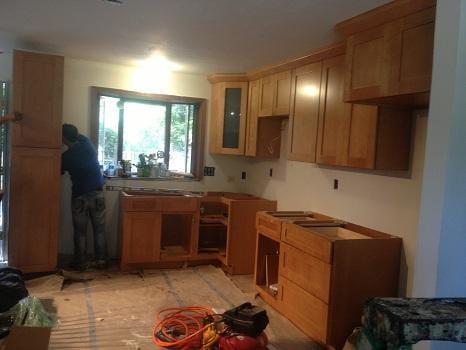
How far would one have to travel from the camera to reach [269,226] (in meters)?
3.62

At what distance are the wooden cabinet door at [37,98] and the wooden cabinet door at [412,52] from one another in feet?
10.1

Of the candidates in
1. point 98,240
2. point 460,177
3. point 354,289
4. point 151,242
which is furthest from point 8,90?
point 460,177

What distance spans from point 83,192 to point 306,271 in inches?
102

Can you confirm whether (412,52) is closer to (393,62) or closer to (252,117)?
(393,62)

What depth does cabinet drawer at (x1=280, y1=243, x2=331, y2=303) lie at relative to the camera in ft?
9.09

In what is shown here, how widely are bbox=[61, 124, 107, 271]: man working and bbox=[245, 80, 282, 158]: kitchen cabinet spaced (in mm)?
1785

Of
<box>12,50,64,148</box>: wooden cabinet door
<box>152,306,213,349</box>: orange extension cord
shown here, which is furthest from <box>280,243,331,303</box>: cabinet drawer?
<box>12,50,64,148</box>: wooden cabinet door

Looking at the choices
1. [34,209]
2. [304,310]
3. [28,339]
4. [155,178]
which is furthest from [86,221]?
[304,310]

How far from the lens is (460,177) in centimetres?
174

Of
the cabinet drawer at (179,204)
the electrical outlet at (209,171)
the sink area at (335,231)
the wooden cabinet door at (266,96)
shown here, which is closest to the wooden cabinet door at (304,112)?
the wooden cabinet door at (266,96)

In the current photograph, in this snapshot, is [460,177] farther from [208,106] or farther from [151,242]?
[208,106]

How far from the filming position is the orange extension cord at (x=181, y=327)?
2773 millimetres

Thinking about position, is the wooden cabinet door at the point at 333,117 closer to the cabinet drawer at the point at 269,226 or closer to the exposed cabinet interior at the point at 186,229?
the cabinet drawer at the point at 269,226

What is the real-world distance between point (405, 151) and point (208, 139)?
2.84m
